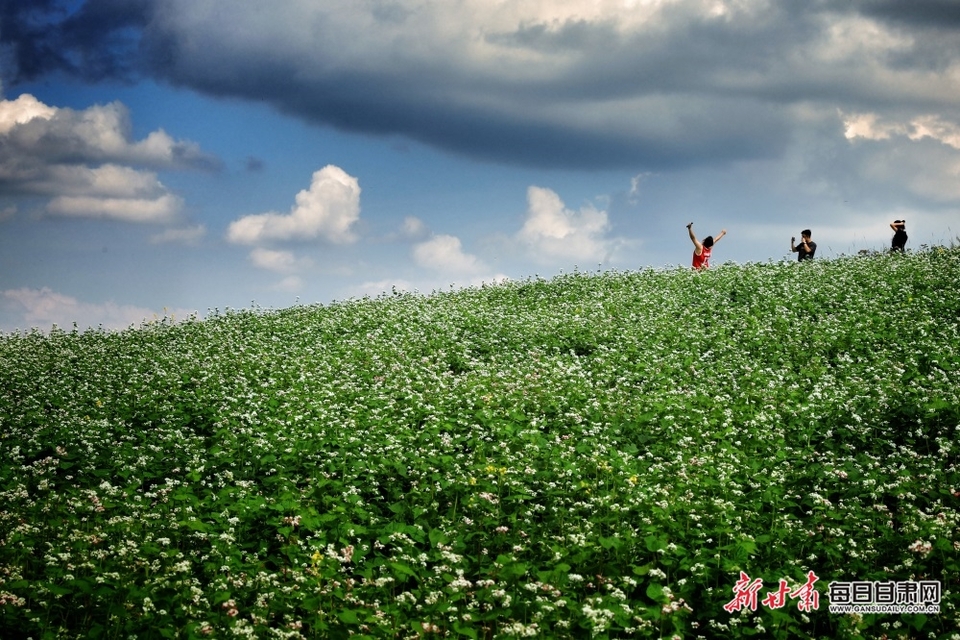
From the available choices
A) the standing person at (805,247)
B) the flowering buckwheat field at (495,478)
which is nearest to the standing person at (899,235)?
the standing person at (805,247)

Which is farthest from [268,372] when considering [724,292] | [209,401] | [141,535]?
[724,292]

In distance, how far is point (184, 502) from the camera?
10047mm

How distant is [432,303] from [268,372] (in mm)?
9539

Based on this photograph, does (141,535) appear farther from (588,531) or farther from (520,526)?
(588,531)

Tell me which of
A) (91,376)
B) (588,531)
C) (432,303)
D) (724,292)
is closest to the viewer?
(588,531)

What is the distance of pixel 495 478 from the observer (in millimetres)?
10531

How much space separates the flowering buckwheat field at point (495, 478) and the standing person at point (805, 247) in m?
10.8

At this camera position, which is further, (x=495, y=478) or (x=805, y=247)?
(x=805, y=247)

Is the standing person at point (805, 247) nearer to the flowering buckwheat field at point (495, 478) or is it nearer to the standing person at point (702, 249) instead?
the standing person at point (702, 249)

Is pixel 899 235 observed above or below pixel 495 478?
above

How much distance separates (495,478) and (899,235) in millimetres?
25963

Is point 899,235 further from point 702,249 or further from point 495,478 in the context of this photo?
point 495,478

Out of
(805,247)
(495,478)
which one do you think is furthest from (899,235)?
(495,478)

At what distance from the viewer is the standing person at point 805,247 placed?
31.0 meters
